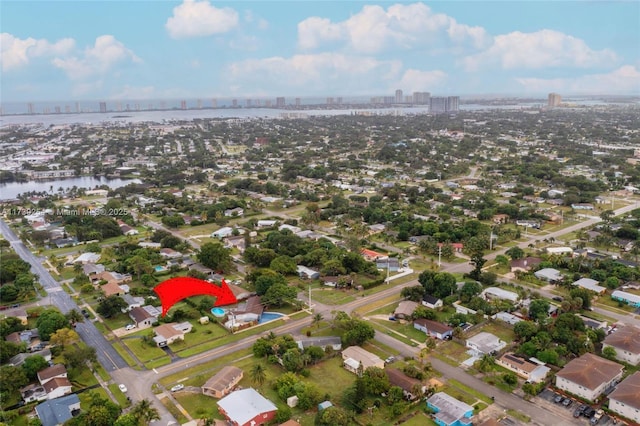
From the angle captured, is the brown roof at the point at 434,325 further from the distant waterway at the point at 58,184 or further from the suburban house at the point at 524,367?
the distant waterway at the point at 58,184

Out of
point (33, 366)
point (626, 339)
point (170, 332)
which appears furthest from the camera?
point (170, 332)

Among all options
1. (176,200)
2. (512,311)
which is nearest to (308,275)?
(512,311)

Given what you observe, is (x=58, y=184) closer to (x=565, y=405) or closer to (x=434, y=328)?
(x=434, y=328)

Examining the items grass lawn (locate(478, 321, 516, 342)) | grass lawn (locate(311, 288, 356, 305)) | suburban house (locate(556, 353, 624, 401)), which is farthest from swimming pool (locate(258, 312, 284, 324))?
suburban house (locate(556, 353, 624, 401))

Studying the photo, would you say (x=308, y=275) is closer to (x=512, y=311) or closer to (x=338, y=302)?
(x=338, y=302)

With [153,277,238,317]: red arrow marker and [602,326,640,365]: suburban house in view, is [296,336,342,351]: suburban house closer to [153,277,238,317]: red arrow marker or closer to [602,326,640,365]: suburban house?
[153,277,238,317]: red arrow marker

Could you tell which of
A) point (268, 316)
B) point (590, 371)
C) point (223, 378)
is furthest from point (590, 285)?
point (223, 378)
